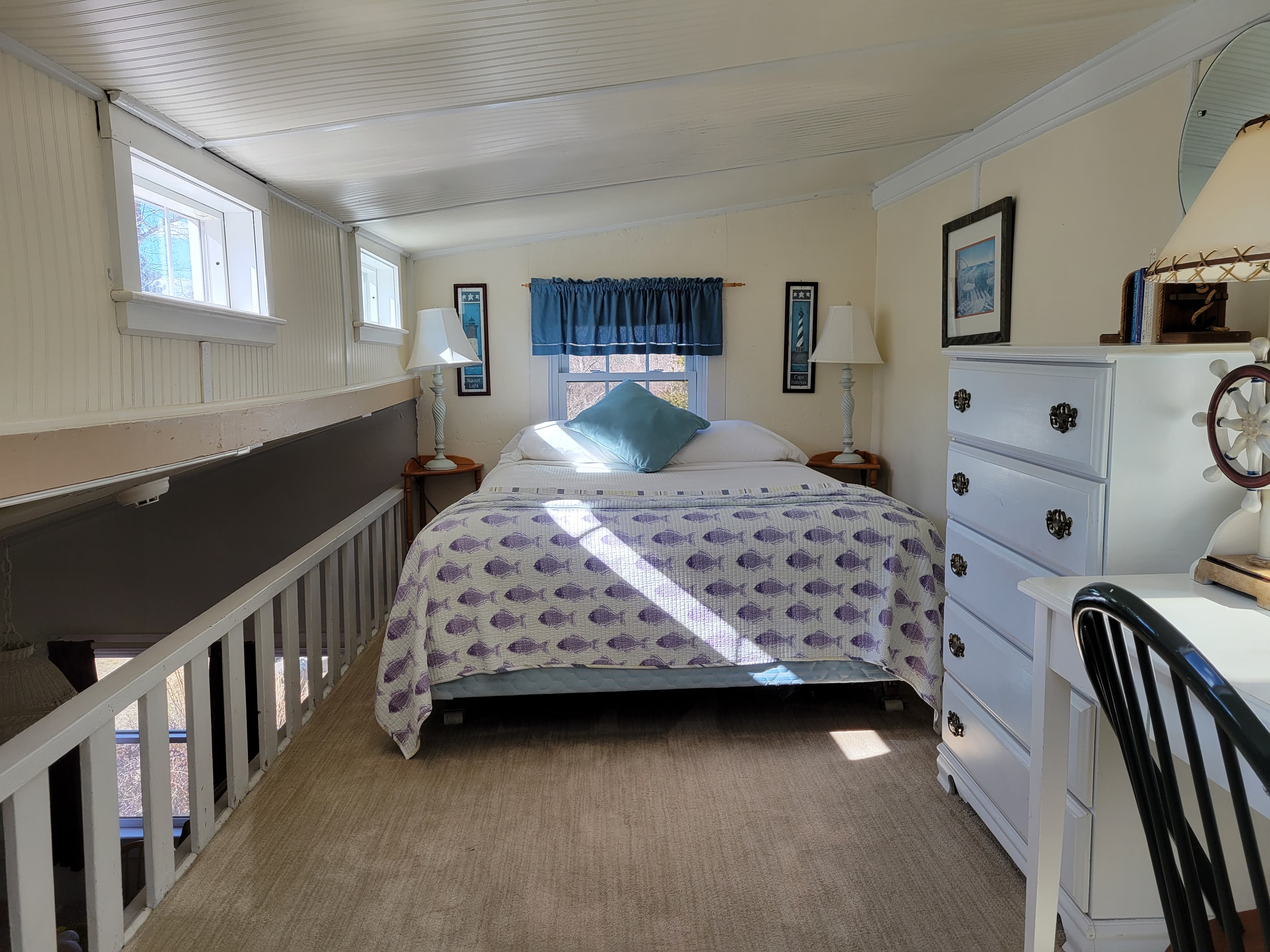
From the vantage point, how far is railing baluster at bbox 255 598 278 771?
8.64 feet

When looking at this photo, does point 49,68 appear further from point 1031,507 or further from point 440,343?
point 440,343

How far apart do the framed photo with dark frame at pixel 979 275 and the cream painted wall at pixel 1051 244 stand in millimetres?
43

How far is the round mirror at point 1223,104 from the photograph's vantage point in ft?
6.48

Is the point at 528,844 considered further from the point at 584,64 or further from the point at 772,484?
the point at 584,64

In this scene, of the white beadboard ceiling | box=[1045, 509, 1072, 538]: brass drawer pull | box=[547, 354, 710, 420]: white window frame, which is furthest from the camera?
box=[547, 354, 710, 420]: white window frame

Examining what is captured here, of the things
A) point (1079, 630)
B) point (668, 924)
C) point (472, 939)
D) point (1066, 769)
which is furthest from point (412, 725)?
point (1079, 630)

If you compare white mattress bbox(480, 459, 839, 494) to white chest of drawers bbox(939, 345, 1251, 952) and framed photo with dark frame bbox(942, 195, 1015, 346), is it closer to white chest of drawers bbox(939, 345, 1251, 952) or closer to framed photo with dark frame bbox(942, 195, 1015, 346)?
framed photo with dark frame bbox(942, 195, 1015, 346)

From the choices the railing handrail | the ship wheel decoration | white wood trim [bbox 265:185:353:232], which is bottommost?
the railing handrail

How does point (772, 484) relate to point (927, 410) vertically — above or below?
below

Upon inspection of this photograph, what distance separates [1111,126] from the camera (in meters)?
2.65

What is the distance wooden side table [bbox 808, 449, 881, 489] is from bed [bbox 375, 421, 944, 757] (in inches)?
66.9

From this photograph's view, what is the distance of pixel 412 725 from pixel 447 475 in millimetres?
2378

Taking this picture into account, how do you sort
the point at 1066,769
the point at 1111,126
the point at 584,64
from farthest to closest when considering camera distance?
1. the point at 1111,126
2. the point at 584,64
3. the point at 1066,769

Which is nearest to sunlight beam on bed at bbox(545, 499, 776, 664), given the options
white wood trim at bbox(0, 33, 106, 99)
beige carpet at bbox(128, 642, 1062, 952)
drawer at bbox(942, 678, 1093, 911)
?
beige carpet at bbox(128, 642, 1062, 952)
